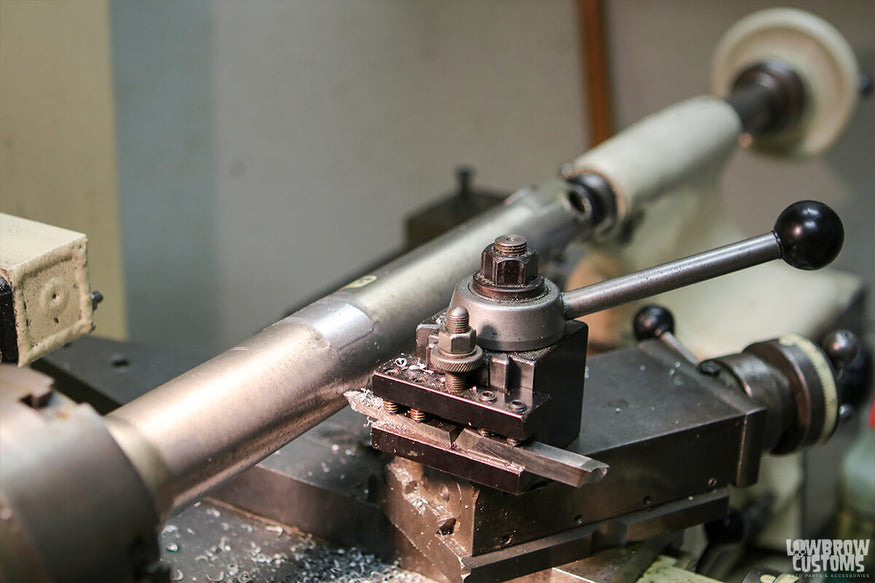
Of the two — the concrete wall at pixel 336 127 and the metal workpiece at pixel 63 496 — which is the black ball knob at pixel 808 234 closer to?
the metal workpiece at pixel 63 496

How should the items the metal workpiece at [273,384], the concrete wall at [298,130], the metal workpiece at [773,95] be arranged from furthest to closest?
the concrete wall at [298,130] → the metal workpiece at [773,95] → the metal workpiece at [273,384]

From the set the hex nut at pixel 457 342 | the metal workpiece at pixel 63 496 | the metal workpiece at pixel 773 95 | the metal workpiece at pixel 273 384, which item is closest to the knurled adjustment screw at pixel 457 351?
the hex nut at pixel 457 342

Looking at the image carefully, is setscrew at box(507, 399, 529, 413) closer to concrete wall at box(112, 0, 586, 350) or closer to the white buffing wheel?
the white buffing wheel

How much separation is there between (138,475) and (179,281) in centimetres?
153

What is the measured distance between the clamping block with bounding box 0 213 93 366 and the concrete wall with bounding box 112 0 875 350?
1.03 meters

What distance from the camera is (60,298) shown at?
2.85 feet

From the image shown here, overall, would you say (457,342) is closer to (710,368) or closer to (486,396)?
(486,396)

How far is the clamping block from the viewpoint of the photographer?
2.71ft

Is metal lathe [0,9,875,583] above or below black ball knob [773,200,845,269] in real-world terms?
below

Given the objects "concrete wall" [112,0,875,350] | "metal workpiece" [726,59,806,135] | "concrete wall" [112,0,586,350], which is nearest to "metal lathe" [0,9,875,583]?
"metal workpiece" [726,59,806,135]

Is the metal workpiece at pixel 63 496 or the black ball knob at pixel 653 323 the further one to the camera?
the black ball knob at pixel 653 323

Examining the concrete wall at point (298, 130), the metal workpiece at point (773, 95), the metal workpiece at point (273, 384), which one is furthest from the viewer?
the concrete wall at point (298, 130)

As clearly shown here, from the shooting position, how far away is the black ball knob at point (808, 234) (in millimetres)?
777

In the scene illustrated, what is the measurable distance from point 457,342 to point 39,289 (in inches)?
15.3
